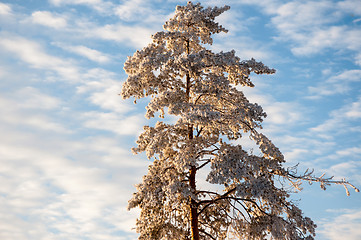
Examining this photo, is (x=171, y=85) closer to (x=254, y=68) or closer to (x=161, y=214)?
(x=254, y=68)

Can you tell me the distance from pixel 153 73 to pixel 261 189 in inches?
264

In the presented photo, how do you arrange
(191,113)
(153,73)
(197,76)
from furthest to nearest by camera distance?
(153,73) → (197,76) → (191,113)

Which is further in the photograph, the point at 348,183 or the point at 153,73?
the point at 153,73

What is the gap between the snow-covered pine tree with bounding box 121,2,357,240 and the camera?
16109 millimetres

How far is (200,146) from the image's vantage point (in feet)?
56.4

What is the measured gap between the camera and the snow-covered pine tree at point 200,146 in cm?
1611

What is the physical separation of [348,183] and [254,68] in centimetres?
604

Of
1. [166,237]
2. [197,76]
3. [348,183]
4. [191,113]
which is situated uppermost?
[197,76]

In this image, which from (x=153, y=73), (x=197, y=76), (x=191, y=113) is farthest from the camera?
(x=153, y=73)

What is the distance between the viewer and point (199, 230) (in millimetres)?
18531

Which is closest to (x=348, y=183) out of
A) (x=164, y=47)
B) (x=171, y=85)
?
(x=171, y=85)

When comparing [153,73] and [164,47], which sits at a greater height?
[164,47]

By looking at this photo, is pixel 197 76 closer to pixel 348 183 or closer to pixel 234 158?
pixel 234 158

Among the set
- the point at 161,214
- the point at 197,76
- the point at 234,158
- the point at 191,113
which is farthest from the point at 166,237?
the point at 197,76
